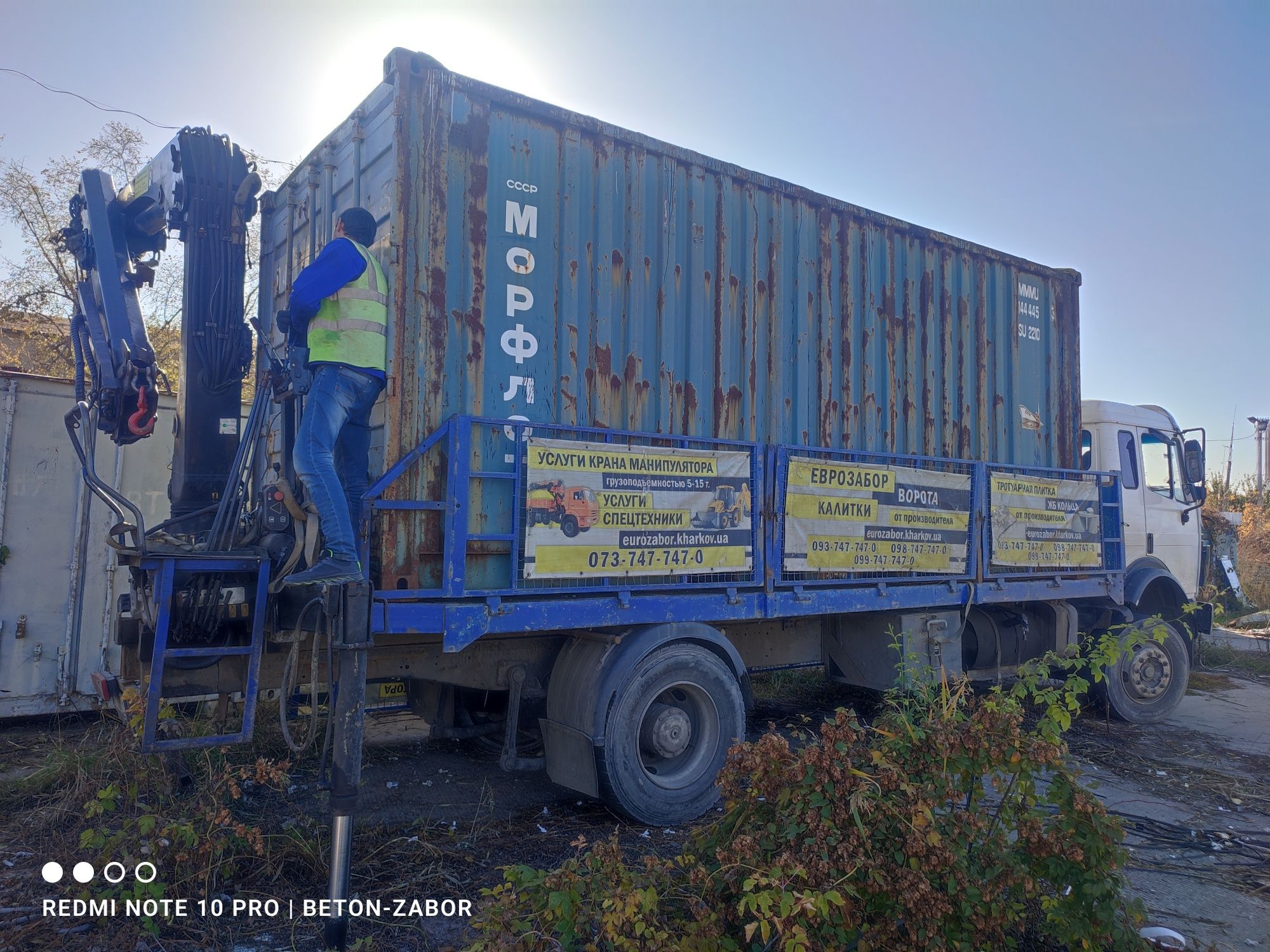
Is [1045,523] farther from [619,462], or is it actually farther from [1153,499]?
[619,462]

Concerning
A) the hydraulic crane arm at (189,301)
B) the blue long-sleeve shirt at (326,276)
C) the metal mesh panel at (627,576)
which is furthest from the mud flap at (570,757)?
the hydraulic crane arm at (189,301)

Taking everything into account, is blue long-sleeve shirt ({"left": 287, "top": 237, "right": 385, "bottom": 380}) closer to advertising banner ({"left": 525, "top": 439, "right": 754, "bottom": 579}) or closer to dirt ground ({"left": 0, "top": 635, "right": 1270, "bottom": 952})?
advertising banner ({"left": 525, "top": 439, "right": 754, "bottom": 579})

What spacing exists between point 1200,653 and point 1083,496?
17.9 feet

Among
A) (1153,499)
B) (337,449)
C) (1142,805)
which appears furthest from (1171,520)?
(337,449)

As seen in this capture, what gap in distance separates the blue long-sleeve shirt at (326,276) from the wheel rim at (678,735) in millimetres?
2415

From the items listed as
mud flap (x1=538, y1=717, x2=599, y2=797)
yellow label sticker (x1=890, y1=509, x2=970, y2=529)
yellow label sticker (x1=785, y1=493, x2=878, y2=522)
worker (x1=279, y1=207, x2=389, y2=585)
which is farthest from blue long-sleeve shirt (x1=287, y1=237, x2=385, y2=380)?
yellow label sticker (x1=890, y1=509, x2=970, y2=529)

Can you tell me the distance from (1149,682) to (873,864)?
6340mm

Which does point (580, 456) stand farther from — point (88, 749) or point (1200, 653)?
point (1200, 653)

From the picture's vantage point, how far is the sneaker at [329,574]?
349 centimetres

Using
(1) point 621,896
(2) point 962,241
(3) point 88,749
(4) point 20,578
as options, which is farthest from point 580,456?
(4) point 20,578

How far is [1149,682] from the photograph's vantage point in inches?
301

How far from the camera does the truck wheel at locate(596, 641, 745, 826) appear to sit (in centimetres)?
442

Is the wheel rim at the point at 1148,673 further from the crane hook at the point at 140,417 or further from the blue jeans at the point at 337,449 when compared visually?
the crane hook at the point at 140,417

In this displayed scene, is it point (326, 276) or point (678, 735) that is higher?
point (326, 276)
